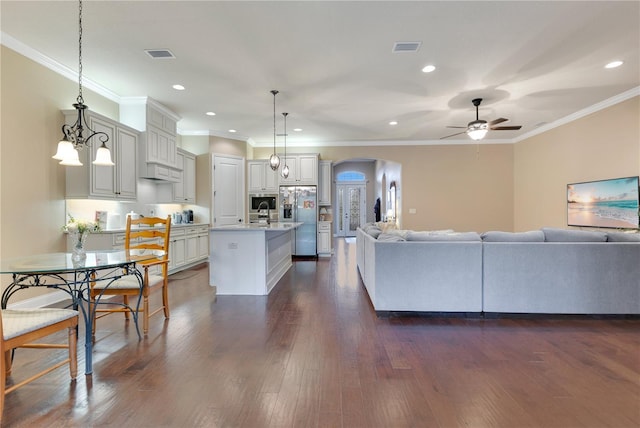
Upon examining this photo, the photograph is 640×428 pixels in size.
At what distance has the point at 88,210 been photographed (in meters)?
4.17

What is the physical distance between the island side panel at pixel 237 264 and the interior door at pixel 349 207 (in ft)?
28.8

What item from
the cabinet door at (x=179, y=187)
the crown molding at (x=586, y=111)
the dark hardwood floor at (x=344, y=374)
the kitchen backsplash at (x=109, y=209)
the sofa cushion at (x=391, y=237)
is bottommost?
the dark hardwood floor at (x=344, y=374)

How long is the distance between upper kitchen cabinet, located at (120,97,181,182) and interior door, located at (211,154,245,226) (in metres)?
1.42

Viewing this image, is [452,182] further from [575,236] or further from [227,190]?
[227,190]

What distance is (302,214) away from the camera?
7.41 m

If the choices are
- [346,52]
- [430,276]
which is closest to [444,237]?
[430,276]

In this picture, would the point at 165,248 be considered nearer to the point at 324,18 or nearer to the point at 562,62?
the point at 324,18

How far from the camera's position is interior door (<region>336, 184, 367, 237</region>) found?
500 inches

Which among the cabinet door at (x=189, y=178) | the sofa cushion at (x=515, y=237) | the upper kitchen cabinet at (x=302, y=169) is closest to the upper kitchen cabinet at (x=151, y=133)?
the cabinet door at (x=189, y=178)

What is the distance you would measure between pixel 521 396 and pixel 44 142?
530 cm

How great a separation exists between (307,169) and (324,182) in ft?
1.86

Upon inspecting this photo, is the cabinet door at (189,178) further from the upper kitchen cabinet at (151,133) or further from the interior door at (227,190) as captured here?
the upper kitchen cabinet at (151,133)

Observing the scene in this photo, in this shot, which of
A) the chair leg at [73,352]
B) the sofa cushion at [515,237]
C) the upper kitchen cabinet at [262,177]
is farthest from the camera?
the upper kitchen cabinet at [262,177]

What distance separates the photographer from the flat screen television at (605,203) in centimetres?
461
